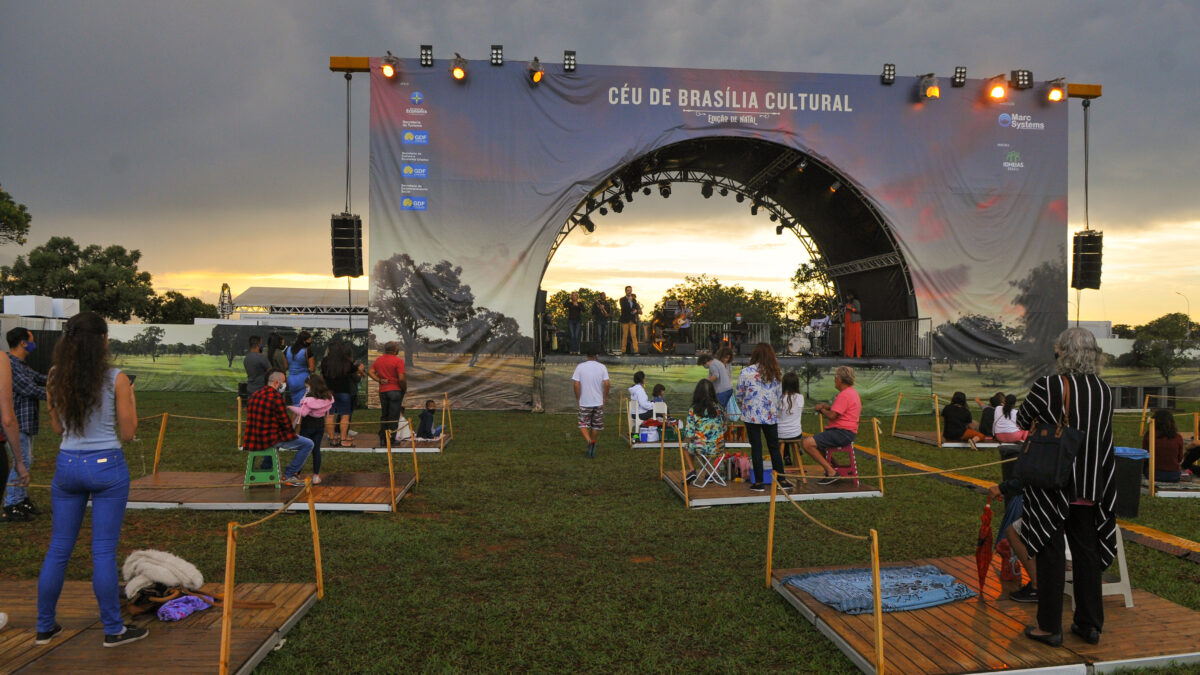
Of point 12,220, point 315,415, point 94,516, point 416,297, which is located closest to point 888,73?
point 416,297

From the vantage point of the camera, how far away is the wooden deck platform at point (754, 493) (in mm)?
7902

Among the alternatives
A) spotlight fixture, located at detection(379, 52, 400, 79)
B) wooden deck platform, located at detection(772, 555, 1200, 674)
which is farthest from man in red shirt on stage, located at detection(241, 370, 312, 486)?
spotlight fixture, located at detection(379, 52, 400, 79)

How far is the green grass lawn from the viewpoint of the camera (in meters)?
4.17

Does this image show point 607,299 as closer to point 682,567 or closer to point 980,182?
point 980,182

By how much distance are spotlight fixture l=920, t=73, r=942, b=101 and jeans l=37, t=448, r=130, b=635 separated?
20457 millimetres

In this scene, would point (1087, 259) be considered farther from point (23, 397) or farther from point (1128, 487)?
point (23, 397)

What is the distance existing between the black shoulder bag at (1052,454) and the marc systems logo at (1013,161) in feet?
62.2

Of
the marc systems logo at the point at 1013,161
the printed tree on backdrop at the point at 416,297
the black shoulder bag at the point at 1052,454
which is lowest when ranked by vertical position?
the black shoulder bag at the point at 1052,454

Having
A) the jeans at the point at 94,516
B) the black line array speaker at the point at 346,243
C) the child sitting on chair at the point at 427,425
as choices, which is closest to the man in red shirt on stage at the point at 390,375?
the child sitting on chair at the point at 427,425

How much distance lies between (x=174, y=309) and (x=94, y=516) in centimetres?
6684

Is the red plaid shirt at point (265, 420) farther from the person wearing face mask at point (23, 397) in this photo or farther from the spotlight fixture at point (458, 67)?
the spotlight fixture at point (458, 67)

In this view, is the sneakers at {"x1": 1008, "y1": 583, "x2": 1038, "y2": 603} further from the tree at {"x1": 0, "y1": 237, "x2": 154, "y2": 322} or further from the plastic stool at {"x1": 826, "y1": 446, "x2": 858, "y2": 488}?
the tree at {"x1": 0, "y1": 237, "x2": 154, "y2": 322}

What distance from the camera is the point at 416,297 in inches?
732

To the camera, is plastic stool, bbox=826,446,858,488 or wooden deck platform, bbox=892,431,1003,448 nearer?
plastic stool, bbox=826,446,858,488
